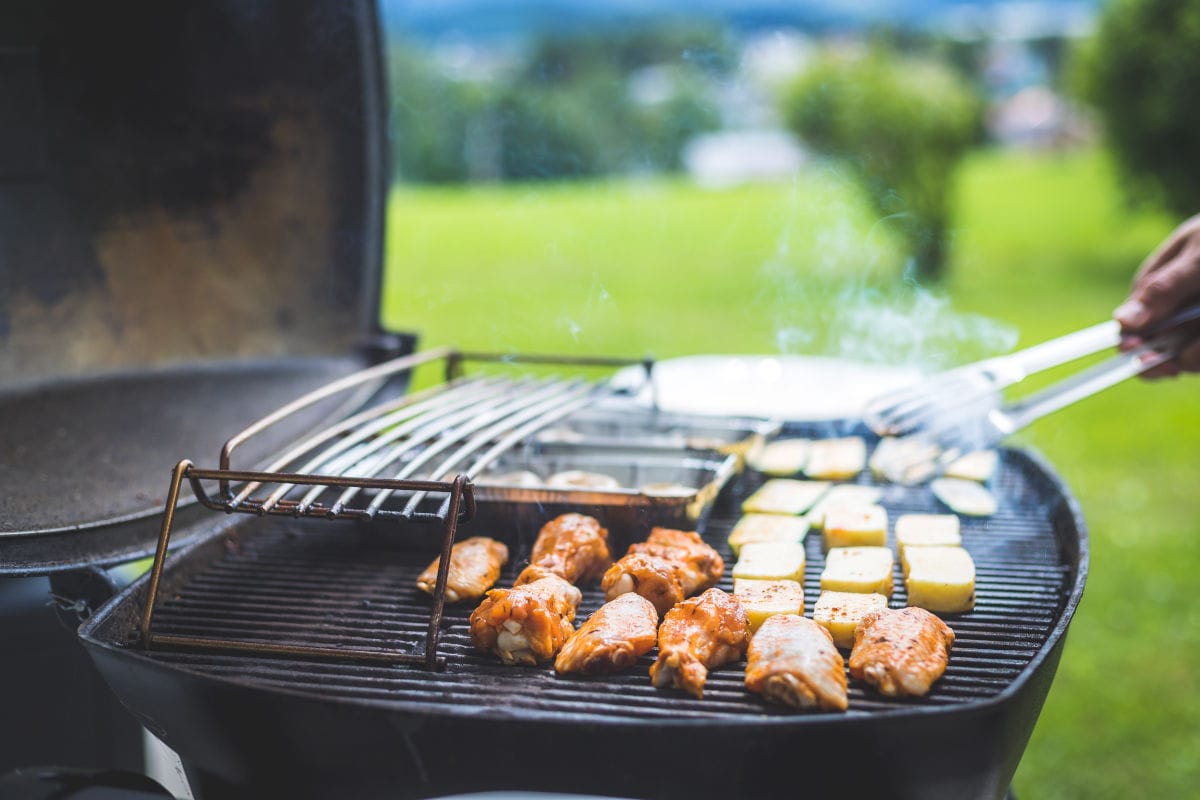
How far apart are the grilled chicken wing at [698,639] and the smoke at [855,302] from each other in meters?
3.58

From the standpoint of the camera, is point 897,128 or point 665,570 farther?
point 897,128

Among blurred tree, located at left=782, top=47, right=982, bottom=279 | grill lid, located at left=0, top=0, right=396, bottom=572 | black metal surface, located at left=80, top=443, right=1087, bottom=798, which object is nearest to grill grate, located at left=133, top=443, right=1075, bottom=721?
black metal surface, located at left=80, top=443, right=1087, bottom=798

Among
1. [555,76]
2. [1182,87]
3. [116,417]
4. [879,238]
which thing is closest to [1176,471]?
[1182,87]

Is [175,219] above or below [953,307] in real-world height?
above

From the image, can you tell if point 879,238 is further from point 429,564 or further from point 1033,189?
point 429,564

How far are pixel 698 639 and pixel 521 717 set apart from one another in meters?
0.48

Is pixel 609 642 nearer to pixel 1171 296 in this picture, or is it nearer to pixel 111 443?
pixel 111 443

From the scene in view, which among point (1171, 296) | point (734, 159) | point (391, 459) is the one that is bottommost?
point (391, 459)

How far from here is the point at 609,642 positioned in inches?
84.1

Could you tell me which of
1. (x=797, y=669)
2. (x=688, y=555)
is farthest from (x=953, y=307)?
(x=797, y=669)

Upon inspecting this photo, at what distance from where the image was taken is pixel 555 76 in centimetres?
1758

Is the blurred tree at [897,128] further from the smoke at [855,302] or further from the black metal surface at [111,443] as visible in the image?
the black metal surface at [111,443]

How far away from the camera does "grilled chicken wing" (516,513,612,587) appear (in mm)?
2527

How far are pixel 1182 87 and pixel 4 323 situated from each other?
465 inches
